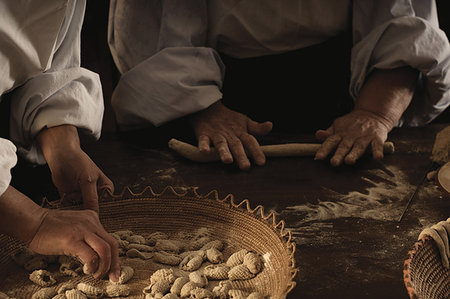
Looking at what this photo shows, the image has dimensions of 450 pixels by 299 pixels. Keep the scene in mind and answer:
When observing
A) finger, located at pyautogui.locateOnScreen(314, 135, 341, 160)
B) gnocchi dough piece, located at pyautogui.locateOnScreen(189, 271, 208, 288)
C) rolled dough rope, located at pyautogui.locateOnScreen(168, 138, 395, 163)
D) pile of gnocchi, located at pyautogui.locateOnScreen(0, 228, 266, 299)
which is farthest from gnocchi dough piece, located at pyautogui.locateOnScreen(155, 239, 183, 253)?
finger, located at pyautogui.locateOnScreen(314, 135, 341, 160)

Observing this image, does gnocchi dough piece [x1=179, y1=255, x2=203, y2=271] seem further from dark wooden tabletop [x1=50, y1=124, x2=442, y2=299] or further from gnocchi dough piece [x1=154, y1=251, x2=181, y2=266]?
dark wooden tabletop [x1=50, y1=124, x2=442, y2=299]

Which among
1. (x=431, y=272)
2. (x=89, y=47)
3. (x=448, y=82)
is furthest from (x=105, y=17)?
(x=431, y=272)

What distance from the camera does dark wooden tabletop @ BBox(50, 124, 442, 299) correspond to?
3.87 ft

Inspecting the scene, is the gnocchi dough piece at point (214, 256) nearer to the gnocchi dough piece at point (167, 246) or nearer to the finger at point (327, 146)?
the gnocchi dough piece at point (167, 246)

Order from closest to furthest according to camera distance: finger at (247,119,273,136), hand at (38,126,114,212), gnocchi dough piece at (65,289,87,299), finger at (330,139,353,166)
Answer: gnocchi dough piece at (65,289,87,299)
hand at (38,126,114,212)
finger at (330,139,353,166)
finger at (247,119,273,136)

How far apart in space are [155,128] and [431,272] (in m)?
1.09

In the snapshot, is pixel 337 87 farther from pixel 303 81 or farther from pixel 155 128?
pixel 155 128

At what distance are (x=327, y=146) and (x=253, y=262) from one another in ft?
2.09

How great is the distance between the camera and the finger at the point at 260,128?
1.76 m

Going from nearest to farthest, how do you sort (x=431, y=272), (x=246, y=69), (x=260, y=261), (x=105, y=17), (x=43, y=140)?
1. (x=431, y=272)
2. (x=260, y=261)
3. (x=43, y=140)
4. (x=246, y=69)
5. (x=105, y=17)

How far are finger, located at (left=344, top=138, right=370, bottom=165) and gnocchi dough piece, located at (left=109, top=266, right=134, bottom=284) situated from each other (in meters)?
0.74

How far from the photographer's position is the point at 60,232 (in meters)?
1.08

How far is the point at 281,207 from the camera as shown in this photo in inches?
56.9

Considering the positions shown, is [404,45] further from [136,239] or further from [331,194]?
[136,239]
